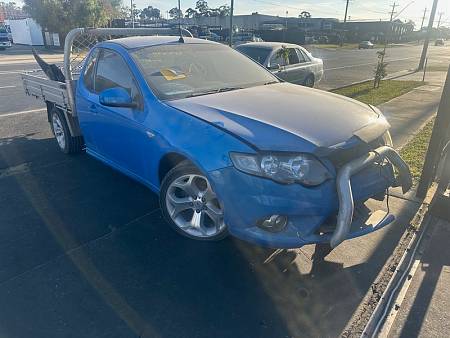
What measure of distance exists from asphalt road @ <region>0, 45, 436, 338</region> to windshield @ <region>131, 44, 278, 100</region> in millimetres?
1362

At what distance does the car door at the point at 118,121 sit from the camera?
3.40m

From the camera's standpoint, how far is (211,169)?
2.65 metres

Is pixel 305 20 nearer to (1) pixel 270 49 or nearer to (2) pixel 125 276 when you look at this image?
(1) pixel 270 49

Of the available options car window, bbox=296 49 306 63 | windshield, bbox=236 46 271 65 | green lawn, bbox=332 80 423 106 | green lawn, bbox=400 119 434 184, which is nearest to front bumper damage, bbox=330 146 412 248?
green lawn, bbox=400 119 434 184

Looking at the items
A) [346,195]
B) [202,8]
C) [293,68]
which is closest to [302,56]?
[293,68]

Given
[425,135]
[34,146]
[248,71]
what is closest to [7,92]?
[34,146]

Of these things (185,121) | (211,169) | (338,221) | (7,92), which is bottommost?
(7,92)

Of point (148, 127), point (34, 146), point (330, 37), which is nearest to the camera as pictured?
point (148, 127)

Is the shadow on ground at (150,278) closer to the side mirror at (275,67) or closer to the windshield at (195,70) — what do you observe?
the windshield at (195,70)

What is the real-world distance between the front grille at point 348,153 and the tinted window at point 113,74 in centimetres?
195

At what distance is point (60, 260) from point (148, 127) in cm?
138

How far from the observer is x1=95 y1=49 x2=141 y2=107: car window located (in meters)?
3.51

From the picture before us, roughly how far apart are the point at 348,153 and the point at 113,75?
8.72 ft

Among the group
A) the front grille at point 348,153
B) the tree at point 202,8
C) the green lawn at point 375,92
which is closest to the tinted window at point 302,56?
the green lawn at point 375,92
